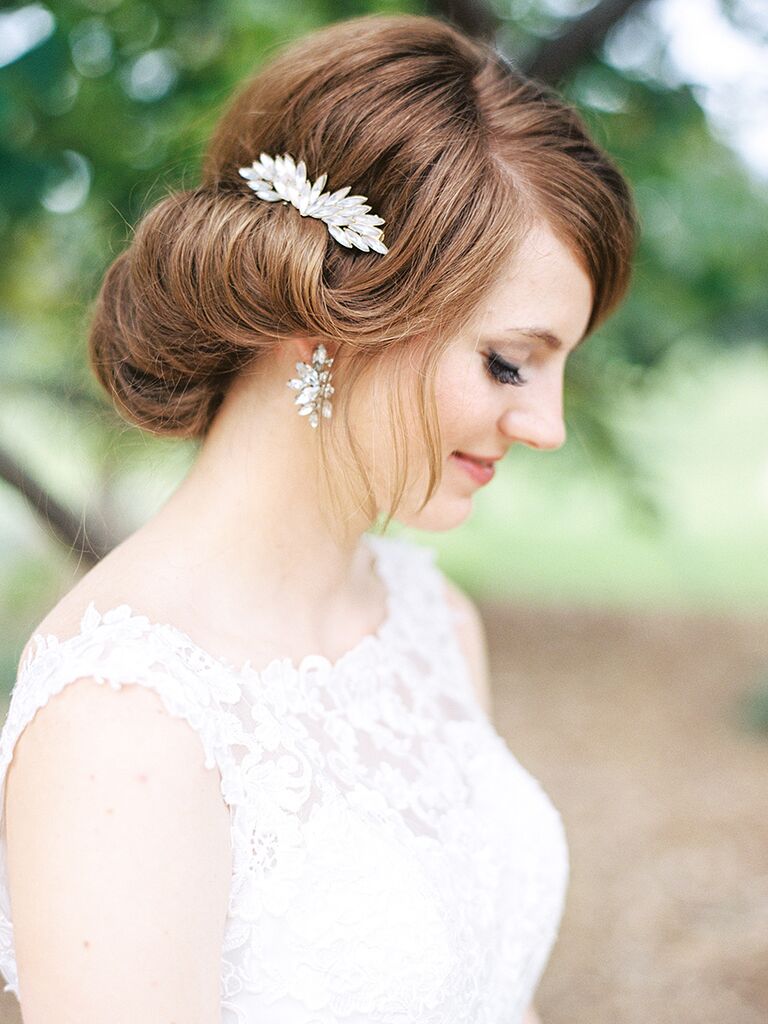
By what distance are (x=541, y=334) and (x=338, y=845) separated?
2.66 ft

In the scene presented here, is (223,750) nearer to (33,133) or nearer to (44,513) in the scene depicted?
(44,513)

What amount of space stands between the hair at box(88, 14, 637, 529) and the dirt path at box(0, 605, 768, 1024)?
2.00 metres

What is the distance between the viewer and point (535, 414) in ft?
5.24

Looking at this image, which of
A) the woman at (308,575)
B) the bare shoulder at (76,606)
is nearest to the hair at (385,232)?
the woman at (308,575)

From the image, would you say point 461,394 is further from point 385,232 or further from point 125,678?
point 125,678

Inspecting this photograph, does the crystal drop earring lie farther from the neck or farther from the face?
the face

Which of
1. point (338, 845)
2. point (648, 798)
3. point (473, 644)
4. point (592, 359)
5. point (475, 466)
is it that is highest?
point (475, 466)

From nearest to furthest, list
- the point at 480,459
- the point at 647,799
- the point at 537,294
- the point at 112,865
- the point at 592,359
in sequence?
1. the point at 112,865
2. the point at 537,294
3. the point at 480,459
4. the point at 592,359
5. the point at 647,799

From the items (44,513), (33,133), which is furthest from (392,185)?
(44,513)

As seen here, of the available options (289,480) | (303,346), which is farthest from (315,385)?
(289,480)

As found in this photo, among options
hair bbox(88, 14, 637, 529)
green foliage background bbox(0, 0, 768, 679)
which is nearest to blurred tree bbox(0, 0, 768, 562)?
green foliage background bbox(0, 0, 768, 679)

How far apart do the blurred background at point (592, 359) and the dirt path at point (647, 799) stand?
0.01 metres

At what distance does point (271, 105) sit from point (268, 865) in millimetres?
1163

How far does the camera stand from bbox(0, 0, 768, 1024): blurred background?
2287 millimetres
